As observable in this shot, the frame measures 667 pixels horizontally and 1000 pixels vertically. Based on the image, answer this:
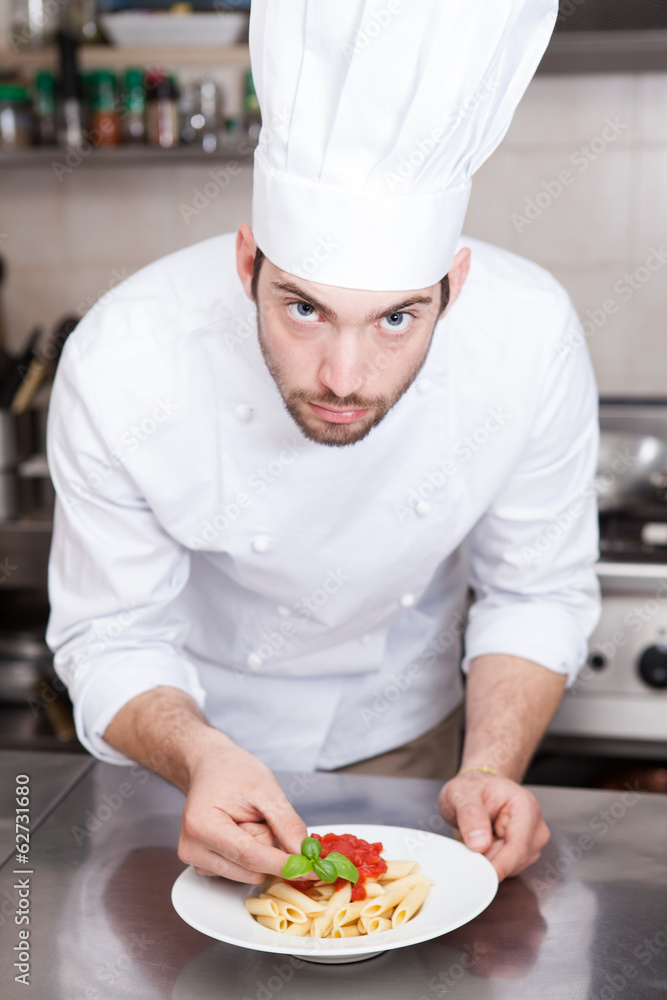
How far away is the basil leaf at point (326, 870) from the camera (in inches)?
29.4

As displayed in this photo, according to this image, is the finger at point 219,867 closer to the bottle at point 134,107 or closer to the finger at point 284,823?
the finger at point 284,823

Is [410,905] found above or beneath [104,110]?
beneath

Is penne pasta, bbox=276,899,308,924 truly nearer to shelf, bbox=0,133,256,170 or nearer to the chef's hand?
the chef's hand

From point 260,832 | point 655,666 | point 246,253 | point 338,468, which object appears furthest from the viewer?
point 655,666

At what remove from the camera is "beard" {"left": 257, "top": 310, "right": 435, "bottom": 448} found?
2.98ft

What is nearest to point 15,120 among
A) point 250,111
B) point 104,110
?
point 104,110

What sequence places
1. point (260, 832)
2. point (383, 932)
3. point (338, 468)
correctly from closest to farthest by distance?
point (383, 932)
point (260, 832)
point (338, 468)

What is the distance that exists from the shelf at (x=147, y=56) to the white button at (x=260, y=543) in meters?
1.27

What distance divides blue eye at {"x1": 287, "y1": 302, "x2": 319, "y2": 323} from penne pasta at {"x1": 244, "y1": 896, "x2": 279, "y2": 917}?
0.48 m

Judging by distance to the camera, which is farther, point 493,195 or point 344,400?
point 493,195

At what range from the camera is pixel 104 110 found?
82.1 inches

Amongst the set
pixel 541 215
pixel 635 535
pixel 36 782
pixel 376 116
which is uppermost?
pixel 376 116

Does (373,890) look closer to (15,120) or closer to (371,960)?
(371,960)

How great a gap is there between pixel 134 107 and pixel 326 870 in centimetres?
174
